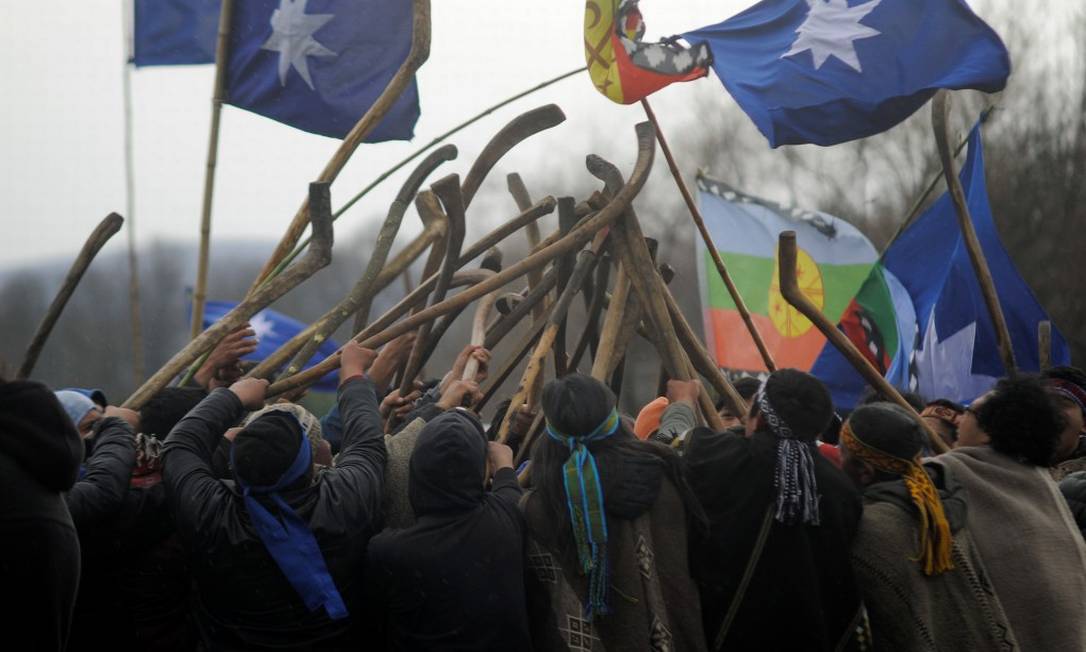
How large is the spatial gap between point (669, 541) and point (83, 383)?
1158cm

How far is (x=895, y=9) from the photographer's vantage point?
5059 mm

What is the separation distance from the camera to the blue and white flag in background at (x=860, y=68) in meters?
4.86

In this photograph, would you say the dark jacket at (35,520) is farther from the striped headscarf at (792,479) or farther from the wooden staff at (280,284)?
the striped headscarf at (792,479)

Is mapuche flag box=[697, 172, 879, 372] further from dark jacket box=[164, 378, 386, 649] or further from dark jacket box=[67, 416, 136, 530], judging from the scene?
dark jacket box=[67, 416, 136, 530]

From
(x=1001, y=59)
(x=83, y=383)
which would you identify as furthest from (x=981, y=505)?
(x=83, y=383)

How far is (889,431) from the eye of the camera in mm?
3285

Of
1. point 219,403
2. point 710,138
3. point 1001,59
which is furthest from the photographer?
point 710,138

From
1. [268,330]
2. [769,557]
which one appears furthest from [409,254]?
[268,330]

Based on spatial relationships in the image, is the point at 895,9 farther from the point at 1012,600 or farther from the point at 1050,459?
the point at 1012,600

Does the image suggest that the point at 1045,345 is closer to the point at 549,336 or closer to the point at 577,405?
the point at 549,336

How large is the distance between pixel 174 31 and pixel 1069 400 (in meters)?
4.86

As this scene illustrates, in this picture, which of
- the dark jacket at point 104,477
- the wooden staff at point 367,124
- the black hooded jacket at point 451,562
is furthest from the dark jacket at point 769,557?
the wooden staff at point 367,124

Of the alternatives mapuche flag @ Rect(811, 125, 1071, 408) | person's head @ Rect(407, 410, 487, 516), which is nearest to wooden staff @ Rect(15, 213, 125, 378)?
person's head @ Rect(407, 410, 487, 516)

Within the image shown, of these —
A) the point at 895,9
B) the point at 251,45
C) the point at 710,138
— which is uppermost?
the point at 895,9
